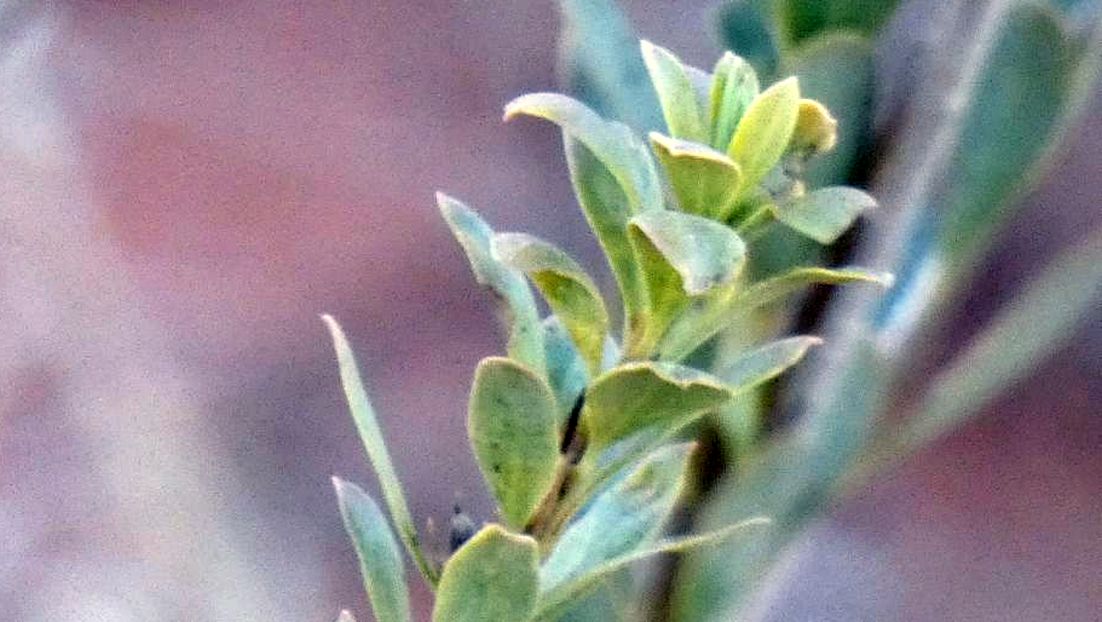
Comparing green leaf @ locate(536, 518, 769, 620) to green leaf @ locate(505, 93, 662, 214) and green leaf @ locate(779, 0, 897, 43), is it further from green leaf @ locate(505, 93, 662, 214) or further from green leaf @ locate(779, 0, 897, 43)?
green leaf @ locate(779, 0, 897, 43)

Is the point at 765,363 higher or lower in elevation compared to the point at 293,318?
higher

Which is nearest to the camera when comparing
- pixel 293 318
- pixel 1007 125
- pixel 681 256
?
pixel 681 256

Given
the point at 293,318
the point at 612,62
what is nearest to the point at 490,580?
the point at 612,62

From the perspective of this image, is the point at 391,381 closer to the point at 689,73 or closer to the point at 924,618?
the point at 924,618

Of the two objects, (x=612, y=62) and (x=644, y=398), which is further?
(x=612, y=62)

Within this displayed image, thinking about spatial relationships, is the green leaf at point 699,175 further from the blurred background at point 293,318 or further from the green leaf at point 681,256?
the blurred background at point 293,318

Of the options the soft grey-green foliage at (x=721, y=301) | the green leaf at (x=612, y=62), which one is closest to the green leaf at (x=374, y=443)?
the soft grey-green foliage at (x=721, y=301)

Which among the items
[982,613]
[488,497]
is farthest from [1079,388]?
[488,497]

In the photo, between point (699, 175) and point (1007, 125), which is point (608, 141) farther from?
point (1007, 125)
